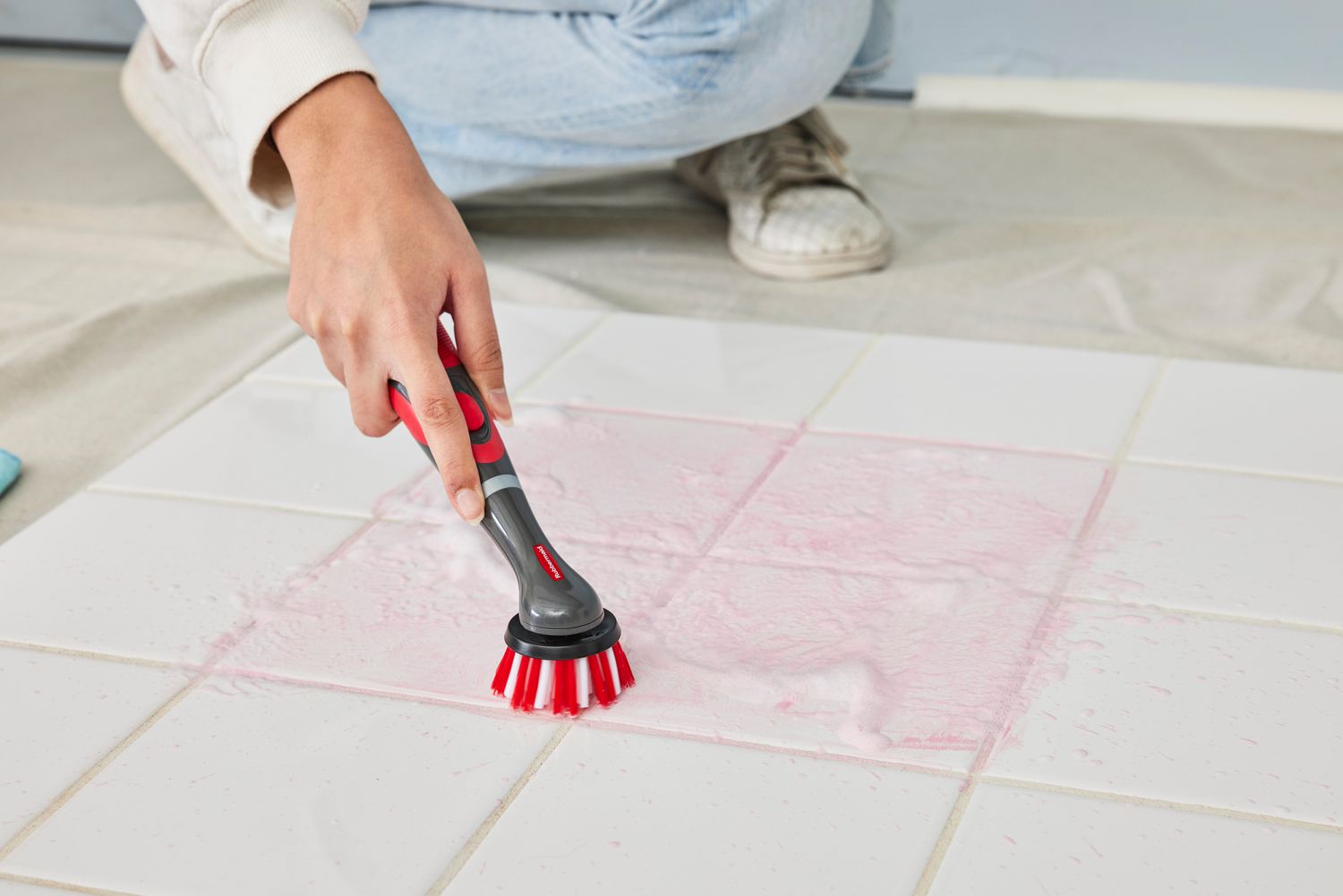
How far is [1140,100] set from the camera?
248 cm

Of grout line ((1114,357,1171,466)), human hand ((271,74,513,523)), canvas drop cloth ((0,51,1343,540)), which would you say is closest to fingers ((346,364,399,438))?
human hand ((271,74,513,523))

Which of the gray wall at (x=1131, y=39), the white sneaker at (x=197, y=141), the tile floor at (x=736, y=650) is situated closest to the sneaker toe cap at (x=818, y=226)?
the tile floor at (x=736, y=650)

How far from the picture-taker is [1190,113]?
2459 mm

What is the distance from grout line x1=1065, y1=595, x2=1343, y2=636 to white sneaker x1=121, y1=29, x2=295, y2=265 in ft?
4.08

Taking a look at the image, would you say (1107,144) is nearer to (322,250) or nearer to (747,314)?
(747,314)

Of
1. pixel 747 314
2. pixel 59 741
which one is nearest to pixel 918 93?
pixel 747 314

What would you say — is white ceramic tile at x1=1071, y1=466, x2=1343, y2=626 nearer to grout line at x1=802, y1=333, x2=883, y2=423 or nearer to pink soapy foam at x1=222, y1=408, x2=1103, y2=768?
pink soapy foam at x1=222, y1=408, x2=1103, y2=768

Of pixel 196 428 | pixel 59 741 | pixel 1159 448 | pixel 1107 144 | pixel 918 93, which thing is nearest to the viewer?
pixel 59 741

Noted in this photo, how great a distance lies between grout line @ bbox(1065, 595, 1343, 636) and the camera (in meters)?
0.98

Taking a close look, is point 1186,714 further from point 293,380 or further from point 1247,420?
point 293,380

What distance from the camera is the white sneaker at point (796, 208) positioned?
6.03 feet

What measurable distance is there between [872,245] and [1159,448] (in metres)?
0.67

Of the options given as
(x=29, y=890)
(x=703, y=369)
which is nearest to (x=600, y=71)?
(x=703, y=369)

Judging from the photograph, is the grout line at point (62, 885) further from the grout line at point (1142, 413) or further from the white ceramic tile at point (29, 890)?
the grout line at point (1142, 413)
